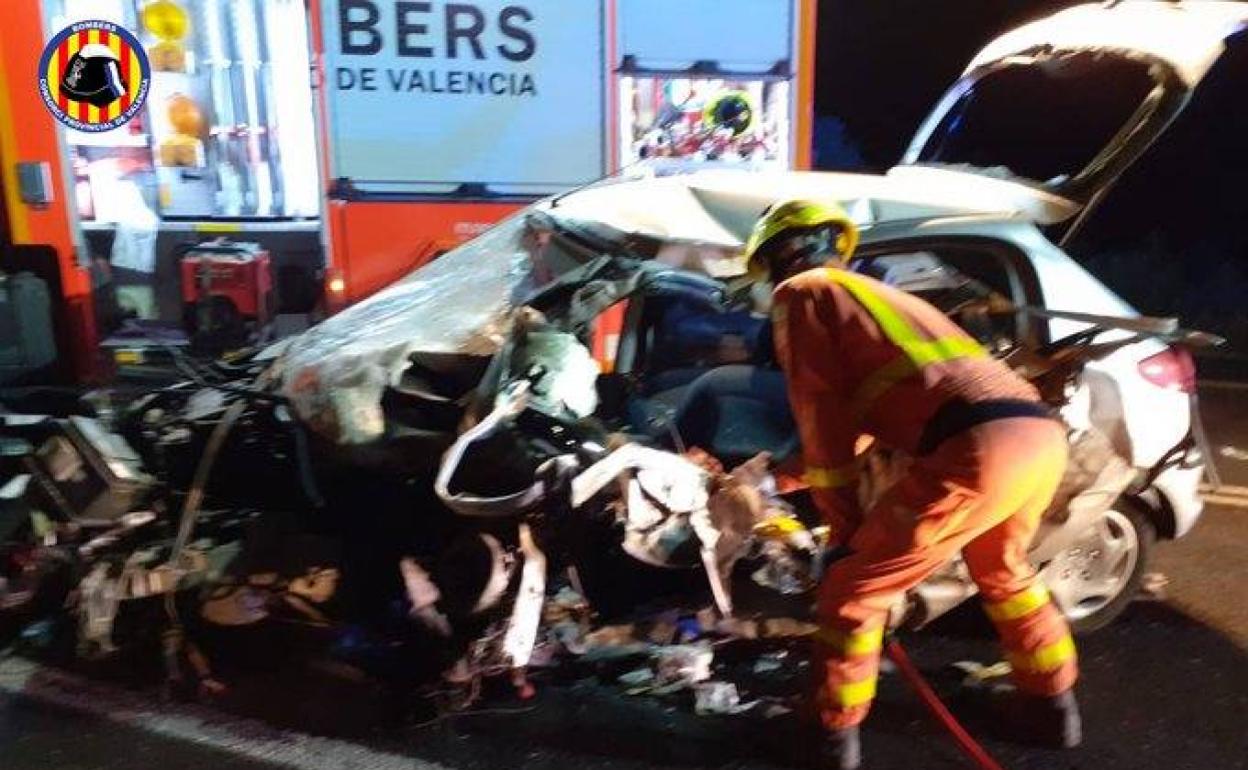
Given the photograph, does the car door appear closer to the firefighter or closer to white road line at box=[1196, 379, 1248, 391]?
the firefighter

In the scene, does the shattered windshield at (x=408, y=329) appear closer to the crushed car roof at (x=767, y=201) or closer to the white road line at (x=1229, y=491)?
the crushed car roof at (x=767, y=201)

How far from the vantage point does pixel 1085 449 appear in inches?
137

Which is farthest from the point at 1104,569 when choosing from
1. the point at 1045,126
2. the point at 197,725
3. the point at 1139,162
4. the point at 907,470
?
the point at 1045,126

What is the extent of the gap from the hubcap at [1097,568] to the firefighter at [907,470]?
0.65 m

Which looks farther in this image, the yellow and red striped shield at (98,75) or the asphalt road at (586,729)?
the yellow and red striped shield at (98,75)

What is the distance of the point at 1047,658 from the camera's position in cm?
306

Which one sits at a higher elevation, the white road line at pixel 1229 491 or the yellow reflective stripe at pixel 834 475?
the yellow reflective stripe at pixel 834 475

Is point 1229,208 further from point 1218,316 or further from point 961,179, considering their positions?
point 961,179

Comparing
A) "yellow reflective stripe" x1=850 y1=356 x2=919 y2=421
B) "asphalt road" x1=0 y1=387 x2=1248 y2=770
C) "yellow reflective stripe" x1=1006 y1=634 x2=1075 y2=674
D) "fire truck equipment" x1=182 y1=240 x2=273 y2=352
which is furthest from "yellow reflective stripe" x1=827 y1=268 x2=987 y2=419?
"fire truck equipment" x1=182 y1=240 x2=273 y2=352

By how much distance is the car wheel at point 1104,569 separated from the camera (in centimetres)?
370

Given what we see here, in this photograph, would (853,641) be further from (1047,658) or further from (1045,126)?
(1045,126)

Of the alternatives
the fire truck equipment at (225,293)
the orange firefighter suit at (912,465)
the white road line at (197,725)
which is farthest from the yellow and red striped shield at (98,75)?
the orange firefighter suit at (912,465)

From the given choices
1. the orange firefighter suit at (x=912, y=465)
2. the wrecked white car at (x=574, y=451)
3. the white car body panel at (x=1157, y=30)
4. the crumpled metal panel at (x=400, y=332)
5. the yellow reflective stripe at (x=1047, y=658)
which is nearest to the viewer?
the orange firefighter suit at (x=912, y=465)

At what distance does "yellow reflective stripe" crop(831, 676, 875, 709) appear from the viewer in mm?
2924
